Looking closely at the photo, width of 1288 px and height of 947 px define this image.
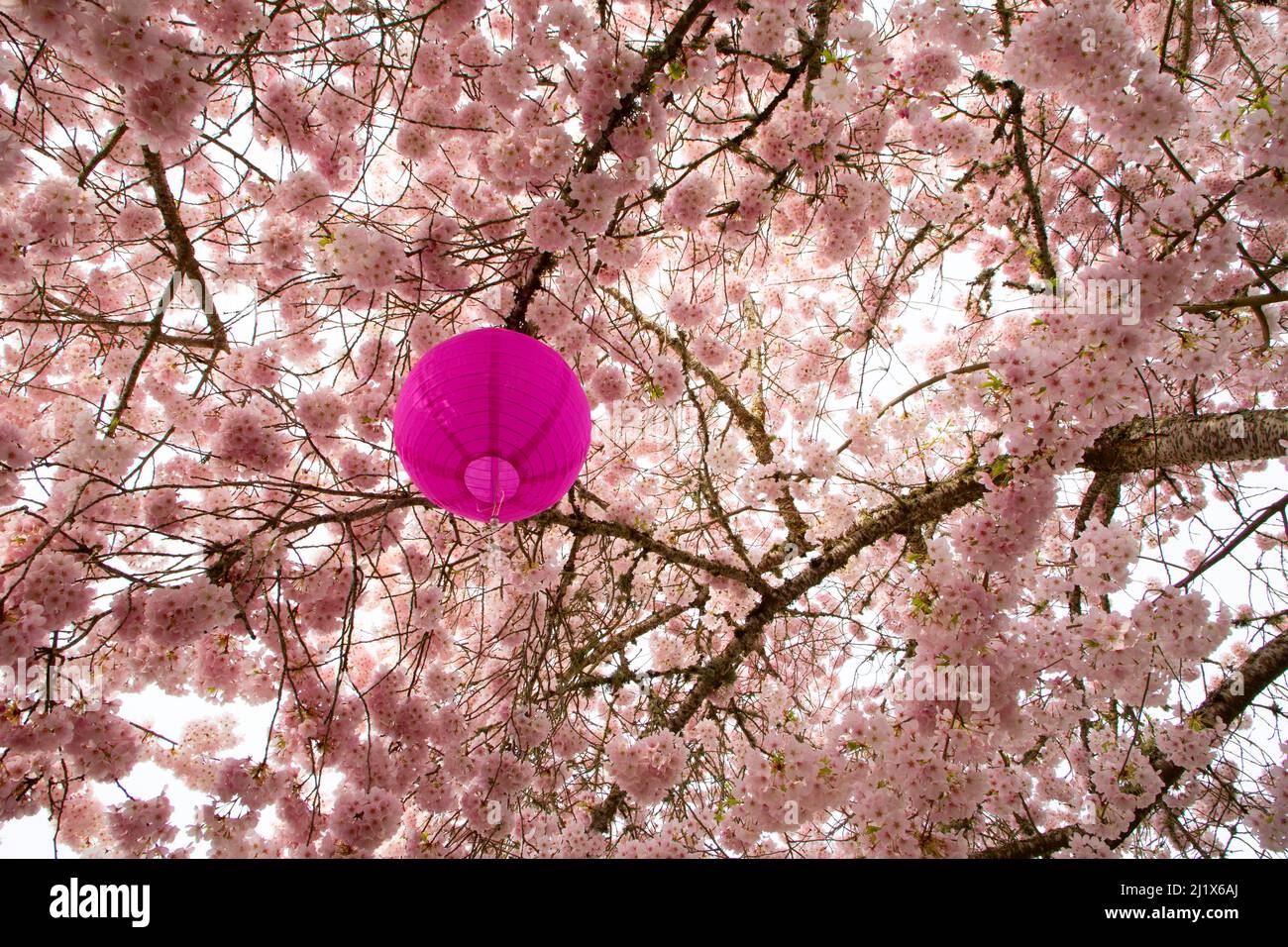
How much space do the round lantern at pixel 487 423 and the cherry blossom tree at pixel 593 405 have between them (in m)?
0.48

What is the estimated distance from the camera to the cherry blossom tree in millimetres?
1808

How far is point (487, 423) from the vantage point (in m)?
1.53

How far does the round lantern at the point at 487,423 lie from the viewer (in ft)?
5.05

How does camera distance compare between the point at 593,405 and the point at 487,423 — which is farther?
the point at 593,405

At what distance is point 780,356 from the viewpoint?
455cm

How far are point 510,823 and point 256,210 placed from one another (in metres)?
2.97

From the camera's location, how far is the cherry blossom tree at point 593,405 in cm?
181

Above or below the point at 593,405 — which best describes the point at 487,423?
below

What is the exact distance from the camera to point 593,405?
9.93ft

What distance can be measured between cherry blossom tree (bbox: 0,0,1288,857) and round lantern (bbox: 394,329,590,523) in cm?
48

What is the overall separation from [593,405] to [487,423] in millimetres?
1513

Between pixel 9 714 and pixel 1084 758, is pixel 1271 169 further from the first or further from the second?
pixel 9 714

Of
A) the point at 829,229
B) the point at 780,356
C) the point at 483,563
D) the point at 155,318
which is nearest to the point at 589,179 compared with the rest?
the point at 829,229
